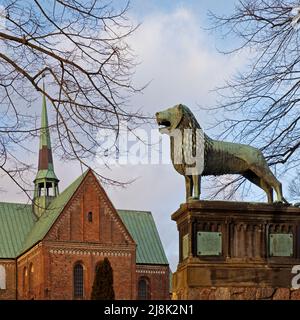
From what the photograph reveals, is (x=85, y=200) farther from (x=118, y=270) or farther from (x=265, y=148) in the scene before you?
(x=265, y=148)

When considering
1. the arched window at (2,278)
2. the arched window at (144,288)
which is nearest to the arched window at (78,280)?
the arched window at (144,288)

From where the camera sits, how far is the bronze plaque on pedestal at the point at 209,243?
11.4 meters

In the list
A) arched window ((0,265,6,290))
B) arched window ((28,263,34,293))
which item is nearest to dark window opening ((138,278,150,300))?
arched window ((28,263,34,293))

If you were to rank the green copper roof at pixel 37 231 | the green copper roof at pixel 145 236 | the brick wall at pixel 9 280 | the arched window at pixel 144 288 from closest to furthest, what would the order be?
1. the arched window at pixel 144 288
2. the brick wall at pixel 9 280
3. the green copper roof at pixel 37 231
4. the green copper roof at pixel 145 236

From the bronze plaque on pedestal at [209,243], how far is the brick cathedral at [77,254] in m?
37.7

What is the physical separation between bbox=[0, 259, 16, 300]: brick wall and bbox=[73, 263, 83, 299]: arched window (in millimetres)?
6307

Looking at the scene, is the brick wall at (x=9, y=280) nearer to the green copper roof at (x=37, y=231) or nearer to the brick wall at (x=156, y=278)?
the green copper roof at (x=37, y=231)

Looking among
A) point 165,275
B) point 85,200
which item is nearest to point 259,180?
point 85,200

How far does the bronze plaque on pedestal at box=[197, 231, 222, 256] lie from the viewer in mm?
11398

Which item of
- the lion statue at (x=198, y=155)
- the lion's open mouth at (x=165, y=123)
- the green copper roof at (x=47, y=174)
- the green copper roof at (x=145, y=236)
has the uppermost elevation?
the green copper roof at (x=47, y=174)

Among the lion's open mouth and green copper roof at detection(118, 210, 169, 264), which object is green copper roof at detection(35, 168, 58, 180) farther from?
the lion's open mouth

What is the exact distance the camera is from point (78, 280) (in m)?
52.8

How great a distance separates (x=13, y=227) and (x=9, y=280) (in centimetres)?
446

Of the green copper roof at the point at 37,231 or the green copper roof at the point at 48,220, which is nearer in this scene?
the green copper roof at the point at 48,220
